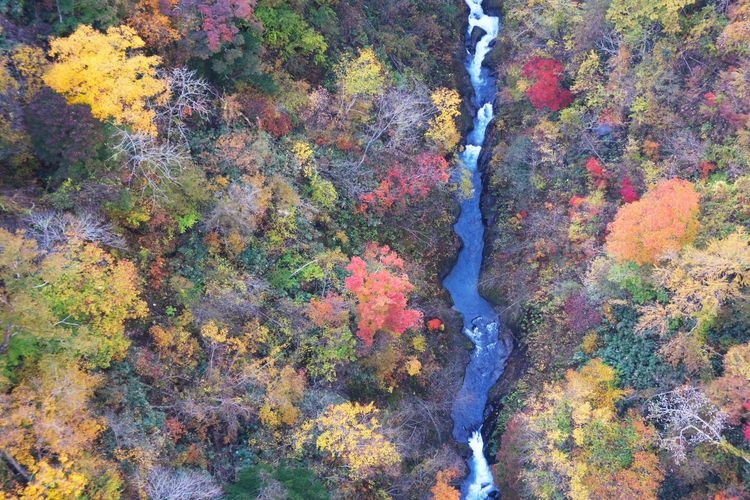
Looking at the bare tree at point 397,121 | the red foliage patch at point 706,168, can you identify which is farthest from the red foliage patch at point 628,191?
the bare tree at point 397,121

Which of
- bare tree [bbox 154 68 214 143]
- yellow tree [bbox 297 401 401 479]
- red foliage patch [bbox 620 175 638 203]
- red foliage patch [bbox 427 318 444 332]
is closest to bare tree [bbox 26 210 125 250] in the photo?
bare tree [bbox 154 68 214 143]

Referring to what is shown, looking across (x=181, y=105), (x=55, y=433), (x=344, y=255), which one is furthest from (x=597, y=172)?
(x=55, y=433)

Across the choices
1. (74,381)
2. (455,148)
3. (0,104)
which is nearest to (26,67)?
(0,104)

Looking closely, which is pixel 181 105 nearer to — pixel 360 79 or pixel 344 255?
pixel 344 255

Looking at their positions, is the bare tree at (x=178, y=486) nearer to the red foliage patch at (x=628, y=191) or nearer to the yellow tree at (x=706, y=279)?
the yellow tree at (x=706, y=279)

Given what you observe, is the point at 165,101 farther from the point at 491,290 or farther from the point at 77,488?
the point at 491,290
